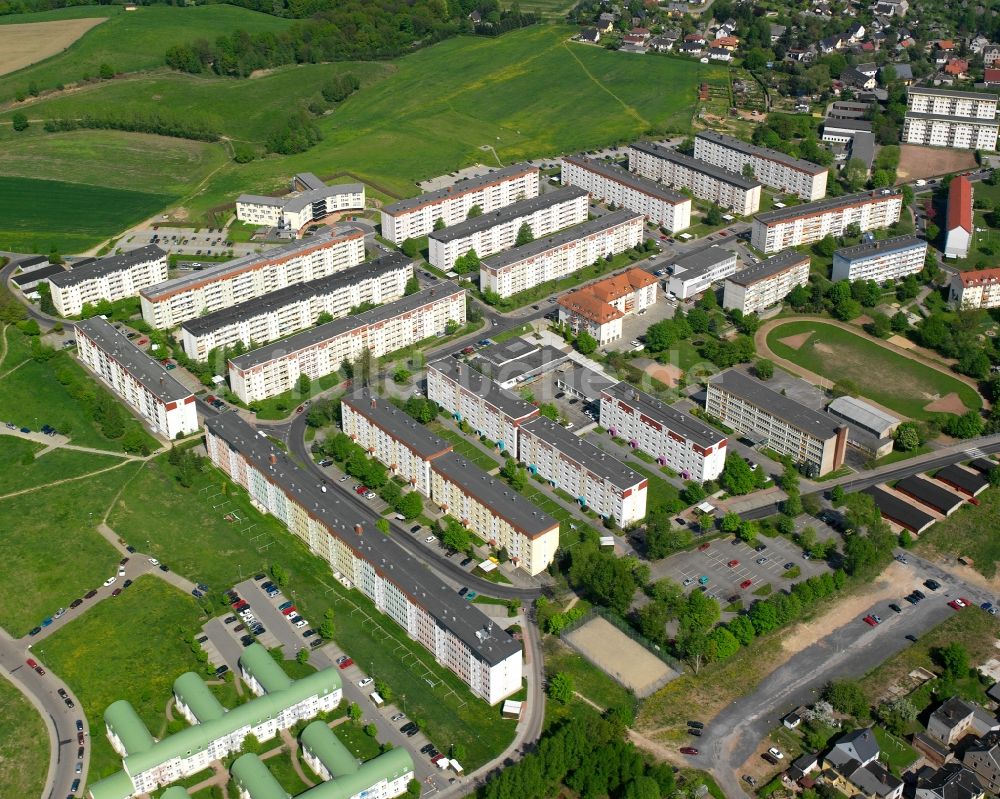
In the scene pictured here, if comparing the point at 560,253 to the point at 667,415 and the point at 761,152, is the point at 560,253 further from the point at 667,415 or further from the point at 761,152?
the point at 761,152

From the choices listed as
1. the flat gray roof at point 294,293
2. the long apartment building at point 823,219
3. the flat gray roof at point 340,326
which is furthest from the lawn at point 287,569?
the long apartment building at point 823,219

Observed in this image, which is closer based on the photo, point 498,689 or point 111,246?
point 498,689

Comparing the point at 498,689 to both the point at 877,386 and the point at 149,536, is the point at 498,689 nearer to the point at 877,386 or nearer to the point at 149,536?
the point at 149,536

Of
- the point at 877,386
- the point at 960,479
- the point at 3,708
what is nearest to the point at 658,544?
the point at 960,479

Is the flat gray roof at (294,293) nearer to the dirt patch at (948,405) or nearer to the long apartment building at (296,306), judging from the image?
the long apartment building at (296,306)

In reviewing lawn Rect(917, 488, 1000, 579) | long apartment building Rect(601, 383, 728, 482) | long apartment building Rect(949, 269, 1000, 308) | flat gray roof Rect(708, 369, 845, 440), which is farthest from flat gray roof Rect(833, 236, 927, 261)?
lawn Rect(917, 488, 1000, 579)

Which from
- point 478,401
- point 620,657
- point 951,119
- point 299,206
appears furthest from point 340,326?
point 951,119
